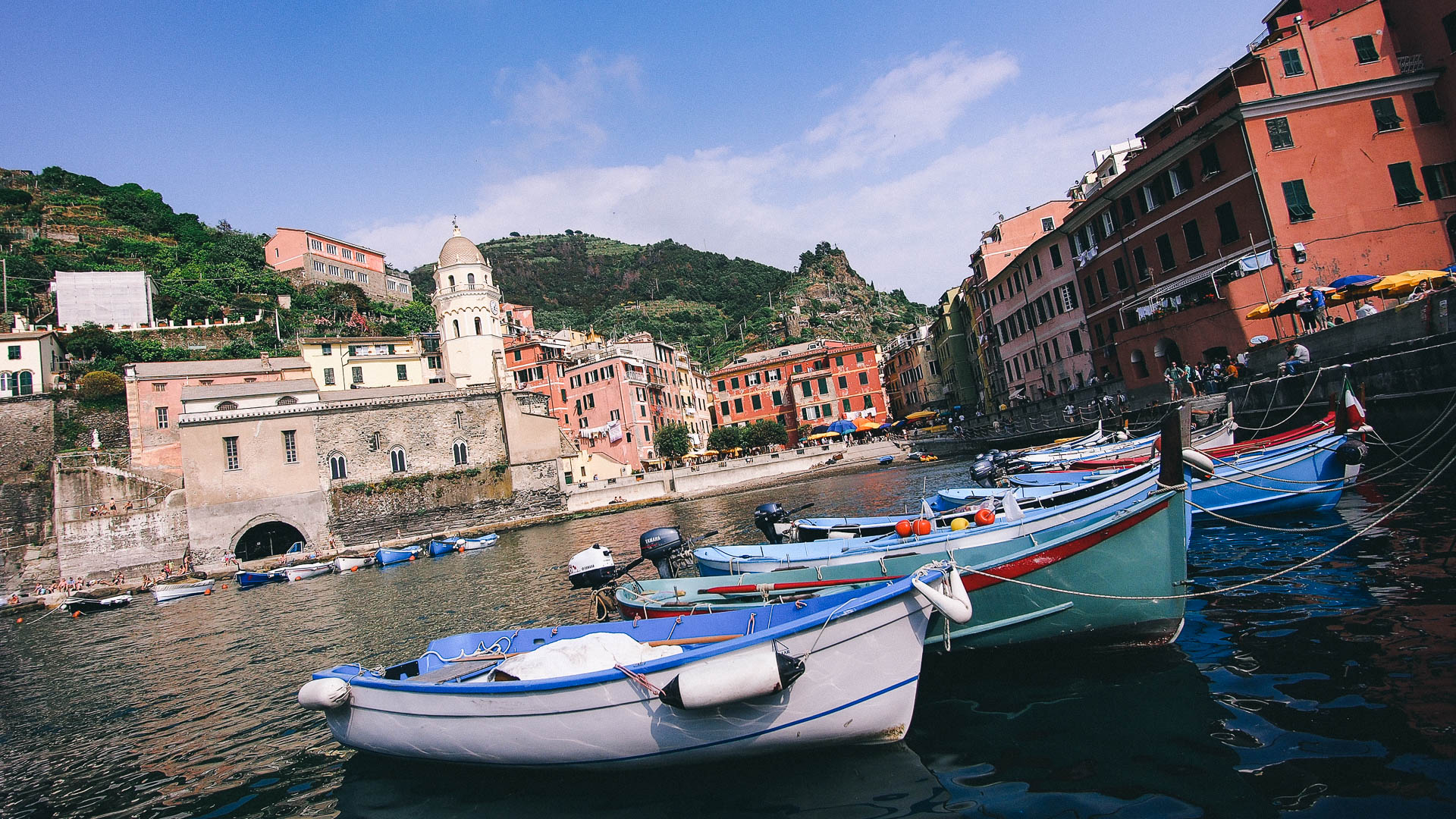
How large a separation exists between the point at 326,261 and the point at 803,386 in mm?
58597

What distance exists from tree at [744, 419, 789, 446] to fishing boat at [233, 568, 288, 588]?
3469 cm

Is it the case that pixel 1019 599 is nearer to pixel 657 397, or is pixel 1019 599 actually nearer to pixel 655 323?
pixel 657 397

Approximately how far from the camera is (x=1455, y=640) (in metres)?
6.00

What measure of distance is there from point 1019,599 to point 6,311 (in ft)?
269

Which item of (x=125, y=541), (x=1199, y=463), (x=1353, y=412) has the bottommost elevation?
(x=1353, y=412)

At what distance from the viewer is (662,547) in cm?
1126

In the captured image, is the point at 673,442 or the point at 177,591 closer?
the point at 177,591

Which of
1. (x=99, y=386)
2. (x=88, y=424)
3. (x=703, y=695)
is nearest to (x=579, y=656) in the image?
(x=703, y=695)

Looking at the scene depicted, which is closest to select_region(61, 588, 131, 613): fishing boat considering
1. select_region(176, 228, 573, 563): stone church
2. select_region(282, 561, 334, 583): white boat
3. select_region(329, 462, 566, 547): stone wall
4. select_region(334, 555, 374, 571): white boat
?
select_region(282, 561, 334, 583): white boat

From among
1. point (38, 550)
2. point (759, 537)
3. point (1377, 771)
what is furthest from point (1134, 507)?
point (38, 550)

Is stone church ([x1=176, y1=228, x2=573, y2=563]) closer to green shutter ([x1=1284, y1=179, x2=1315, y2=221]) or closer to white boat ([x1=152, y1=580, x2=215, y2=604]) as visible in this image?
white boat ([x1=152, y1=580, x2=215, y2=604])

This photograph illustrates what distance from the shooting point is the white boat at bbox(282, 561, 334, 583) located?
110 feet

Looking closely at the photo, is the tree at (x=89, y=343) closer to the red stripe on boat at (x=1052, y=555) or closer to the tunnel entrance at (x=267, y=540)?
the tunnel entrance at (x=267, y=540)

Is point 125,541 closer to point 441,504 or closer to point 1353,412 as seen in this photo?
point 441,504
